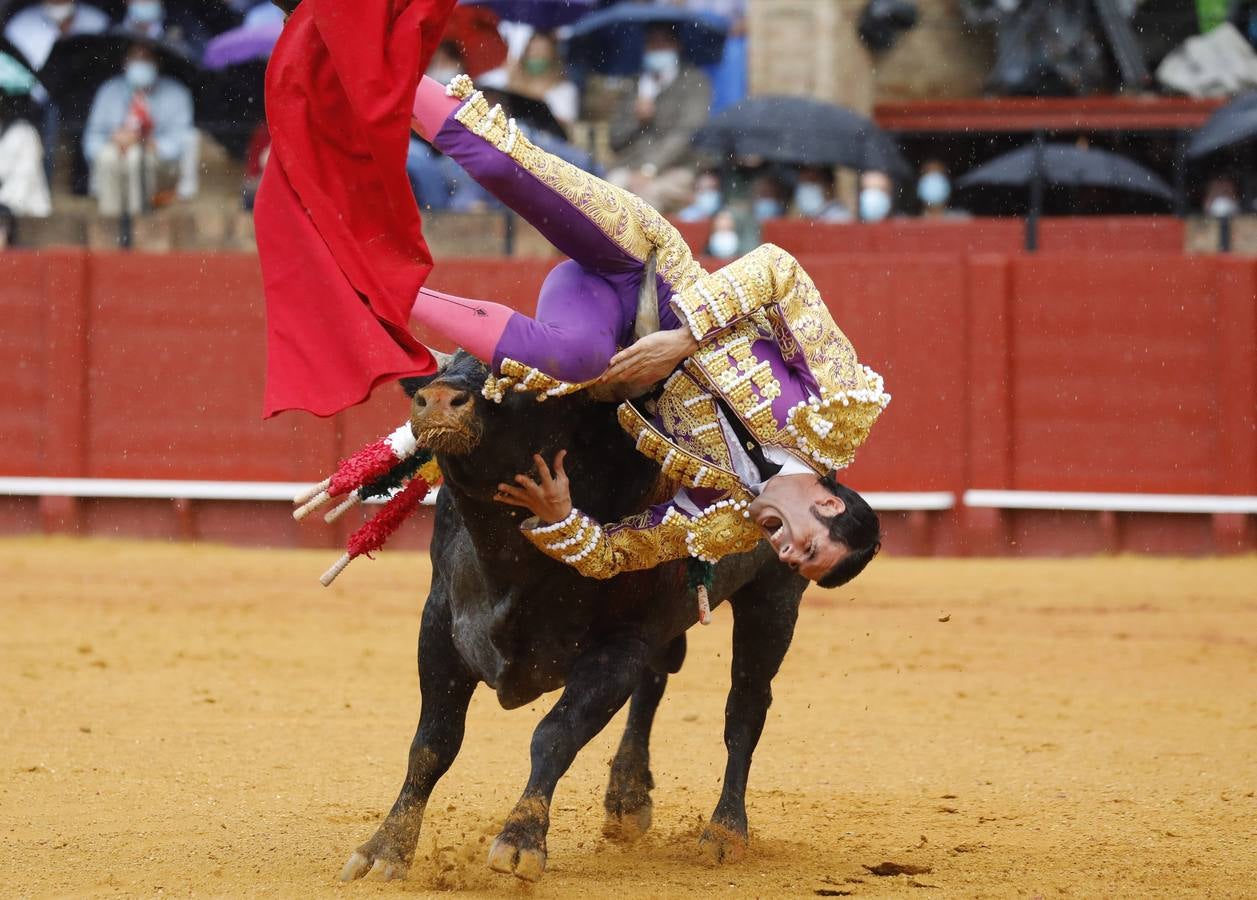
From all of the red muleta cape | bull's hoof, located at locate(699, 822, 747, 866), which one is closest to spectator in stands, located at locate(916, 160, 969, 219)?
bull's hoof, located at locate(699, 822, 747, 866)

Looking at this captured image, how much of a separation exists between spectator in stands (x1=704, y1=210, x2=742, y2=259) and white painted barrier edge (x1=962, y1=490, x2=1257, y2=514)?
5.75 ft

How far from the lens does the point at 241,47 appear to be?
10.1 m

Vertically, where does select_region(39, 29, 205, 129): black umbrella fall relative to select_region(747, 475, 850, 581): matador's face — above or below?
above

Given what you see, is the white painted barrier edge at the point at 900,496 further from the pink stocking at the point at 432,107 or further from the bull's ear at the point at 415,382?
the pink stocking at the point at 432,107

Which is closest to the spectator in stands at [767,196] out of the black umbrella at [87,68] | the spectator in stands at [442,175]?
the spectator in stands at [442,175]

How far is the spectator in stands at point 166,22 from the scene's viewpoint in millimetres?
10789

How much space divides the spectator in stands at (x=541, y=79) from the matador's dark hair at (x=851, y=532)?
24.2 ft

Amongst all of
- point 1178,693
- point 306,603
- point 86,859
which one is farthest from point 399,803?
point 306,603

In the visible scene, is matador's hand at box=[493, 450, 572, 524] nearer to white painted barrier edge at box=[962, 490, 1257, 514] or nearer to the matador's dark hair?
the matador's dark hair

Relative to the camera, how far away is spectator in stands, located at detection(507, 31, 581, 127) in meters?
10.6

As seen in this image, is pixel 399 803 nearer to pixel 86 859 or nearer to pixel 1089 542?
pixel 86 859

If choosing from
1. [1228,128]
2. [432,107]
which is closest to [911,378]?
[1228,128]

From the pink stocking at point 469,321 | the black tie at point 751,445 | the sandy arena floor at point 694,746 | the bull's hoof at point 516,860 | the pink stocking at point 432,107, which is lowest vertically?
the sandy arena floor at point 694,746

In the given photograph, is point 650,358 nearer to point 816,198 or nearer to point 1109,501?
point 1109,501
